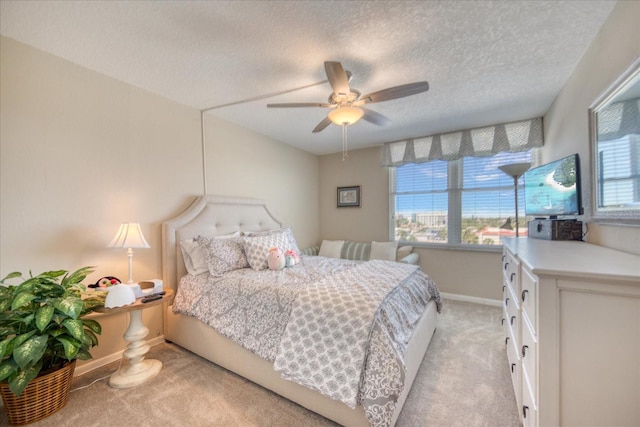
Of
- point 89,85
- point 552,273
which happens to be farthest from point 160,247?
point 552,273

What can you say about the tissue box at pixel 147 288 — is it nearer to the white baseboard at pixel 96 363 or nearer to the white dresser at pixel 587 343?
the white baseboard at pixel 96 363

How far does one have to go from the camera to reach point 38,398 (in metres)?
1.49

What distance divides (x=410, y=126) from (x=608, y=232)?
227 centimetres

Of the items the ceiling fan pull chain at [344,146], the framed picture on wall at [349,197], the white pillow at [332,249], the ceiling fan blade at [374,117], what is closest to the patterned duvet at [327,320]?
the ceiling fan blade at [374,117]

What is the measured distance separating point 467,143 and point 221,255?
3410 millimetres

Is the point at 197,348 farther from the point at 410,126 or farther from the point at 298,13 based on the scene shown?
the point at 410,126

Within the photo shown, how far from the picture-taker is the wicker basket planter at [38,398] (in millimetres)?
1444

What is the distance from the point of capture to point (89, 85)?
202cm

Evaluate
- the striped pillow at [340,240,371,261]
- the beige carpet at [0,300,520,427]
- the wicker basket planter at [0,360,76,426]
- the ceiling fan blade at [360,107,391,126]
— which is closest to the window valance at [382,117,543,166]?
the striped pillow at [340,240,371,261]

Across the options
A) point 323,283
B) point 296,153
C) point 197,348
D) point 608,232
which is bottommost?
point 197,348

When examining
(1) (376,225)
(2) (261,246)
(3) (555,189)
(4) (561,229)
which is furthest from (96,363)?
(3) (555,189)

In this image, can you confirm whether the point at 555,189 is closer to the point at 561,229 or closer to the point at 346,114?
the point at 561,229

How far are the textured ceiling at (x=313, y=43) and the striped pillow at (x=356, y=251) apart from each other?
89.3 inches

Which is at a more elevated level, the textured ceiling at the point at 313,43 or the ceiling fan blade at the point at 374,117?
the textured ceiling at the point at 313,43
